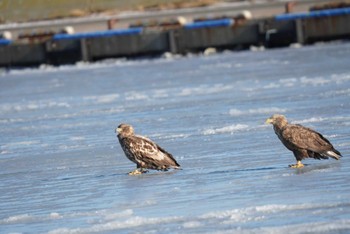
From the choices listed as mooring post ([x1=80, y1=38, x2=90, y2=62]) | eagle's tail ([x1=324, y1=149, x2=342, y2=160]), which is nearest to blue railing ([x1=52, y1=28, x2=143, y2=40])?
mooring post ([x1=80, y1=38, x2=90, y2=62])

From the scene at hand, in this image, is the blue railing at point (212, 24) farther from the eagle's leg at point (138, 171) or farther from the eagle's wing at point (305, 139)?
the eagle's wing at point (305, 139)

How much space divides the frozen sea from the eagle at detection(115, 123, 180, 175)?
14 centimetres

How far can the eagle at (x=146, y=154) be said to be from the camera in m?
12.5

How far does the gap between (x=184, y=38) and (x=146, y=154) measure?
24.2 meters

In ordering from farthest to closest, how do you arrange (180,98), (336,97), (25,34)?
1. (25,34)
2. (180,98)
3. (336,97)

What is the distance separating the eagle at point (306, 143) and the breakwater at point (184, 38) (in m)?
22.5

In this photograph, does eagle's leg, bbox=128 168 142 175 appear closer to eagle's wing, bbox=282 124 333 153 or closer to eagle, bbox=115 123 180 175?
eagle, bbox=115 123 180 175

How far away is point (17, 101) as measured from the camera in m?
24.9

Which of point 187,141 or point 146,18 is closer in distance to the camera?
point 187,141

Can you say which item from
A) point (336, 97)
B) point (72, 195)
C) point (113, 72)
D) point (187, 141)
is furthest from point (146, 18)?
point (72, 195)

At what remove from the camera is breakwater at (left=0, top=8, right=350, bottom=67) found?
34.9 meters

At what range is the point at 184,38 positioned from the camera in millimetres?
36562

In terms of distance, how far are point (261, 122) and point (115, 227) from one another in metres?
7.45

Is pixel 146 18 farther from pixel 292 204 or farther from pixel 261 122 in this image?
pixel 292 204
